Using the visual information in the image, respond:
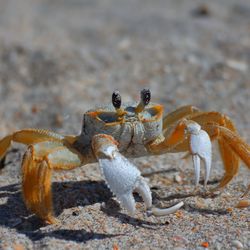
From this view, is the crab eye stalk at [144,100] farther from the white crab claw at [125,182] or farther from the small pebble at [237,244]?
the small pebble at [237,244]

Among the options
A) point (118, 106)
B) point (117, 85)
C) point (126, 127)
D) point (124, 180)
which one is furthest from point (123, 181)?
point (117, 85)

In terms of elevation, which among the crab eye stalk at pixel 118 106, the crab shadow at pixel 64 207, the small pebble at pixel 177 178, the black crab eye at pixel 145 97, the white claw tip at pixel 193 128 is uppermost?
the black crab eye at pixel 145 97

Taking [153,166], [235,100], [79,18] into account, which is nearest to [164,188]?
[153,166]

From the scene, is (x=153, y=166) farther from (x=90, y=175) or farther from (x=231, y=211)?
(x=231, y=211)

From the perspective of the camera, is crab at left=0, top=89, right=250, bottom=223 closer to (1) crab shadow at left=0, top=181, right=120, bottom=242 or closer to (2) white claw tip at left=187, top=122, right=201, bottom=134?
(2) white claw tip at left=187, top=122, right=201, bottom=134

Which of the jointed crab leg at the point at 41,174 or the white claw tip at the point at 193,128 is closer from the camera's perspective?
the jointed crab leg at the point at 41,174

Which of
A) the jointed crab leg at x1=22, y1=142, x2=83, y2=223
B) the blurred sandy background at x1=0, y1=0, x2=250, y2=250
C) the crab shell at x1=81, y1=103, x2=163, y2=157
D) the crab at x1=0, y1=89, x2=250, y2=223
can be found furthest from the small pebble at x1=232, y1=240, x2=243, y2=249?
the jointed crab leg at x1=22, y1=142, x2=83, y2=223

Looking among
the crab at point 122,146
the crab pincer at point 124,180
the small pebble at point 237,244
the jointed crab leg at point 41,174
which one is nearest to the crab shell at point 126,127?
the crab at point 122,146

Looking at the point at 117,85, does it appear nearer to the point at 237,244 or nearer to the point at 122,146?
the point at 122,146
